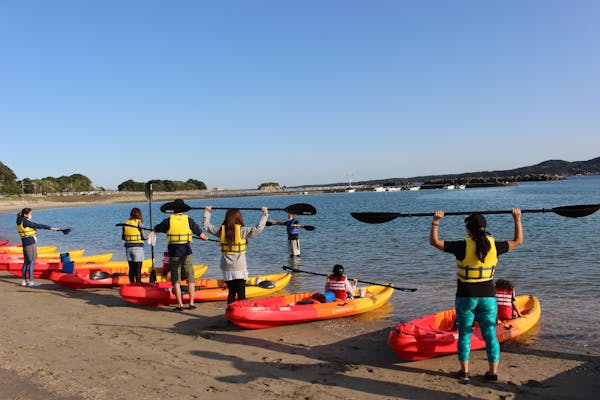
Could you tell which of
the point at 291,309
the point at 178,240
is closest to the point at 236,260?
the point at 291,309

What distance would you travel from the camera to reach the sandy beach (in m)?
4.79

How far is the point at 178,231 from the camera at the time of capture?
26.6 ft

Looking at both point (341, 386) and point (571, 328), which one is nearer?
point (341, 386)

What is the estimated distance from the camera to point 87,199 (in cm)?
9512

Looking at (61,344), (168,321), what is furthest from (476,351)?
(61,344)

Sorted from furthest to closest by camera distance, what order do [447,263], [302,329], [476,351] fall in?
[447,263]
[302,329]
[476,351]

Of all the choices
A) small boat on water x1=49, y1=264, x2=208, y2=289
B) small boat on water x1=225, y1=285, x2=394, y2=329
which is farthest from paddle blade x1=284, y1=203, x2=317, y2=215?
small boat on water x1=49, y1=264, x2=208, y2=289

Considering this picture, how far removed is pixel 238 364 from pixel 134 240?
514 cm

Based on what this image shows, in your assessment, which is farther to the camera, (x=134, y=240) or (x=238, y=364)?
(x=134, y=240)

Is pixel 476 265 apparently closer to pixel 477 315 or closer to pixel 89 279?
Answer: pixel 477 315

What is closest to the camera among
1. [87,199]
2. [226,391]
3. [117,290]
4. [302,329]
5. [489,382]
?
[226,391]

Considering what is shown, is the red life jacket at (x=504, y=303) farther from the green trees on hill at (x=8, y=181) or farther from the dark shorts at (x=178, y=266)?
the green trees on hill at (x=8, y=181)

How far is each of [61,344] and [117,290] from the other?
4.69 metres

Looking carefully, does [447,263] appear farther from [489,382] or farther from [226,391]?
[226,391]
